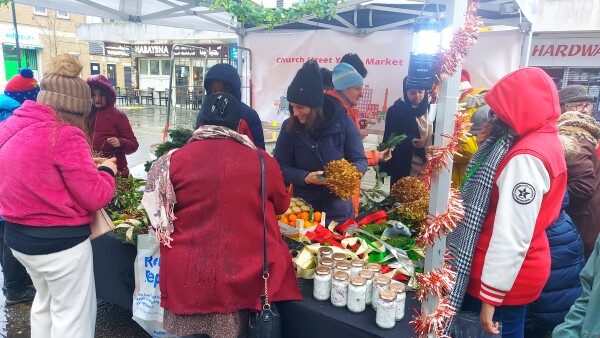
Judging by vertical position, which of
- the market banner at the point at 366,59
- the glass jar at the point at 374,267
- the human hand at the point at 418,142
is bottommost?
the glass jar at the point at 374,267

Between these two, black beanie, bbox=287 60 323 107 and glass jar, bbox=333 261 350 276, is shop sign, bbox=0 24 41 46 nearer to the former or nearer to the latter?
black beanie, bbox=287 60 323 107

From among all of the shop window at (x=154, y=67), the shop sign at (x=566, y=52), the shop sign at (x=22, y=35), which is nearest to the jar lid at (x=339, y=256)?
the shop sign at (x=566, y=52)

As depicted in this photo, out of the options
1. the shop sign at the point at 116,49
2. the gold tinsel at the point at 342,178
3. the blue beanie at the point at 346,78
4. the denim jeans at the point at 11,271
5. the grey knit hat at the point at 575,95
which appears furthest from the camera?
the shop sign at the point at 116,49

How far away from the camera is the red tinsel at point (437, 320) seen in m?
1.60

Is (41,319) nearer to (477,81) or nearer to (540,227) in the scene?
(540,227)

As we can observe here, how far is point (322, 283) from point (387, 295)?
1.13ft

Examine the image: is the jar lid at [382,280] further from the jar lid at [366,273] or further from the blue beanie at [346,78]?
the blue beanie at [346,78]

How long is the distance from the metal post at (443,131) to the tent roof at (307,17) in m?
3.09

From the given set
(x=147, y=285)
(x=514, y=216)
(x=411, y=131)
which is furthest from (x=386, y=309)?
(x=411, y=131)

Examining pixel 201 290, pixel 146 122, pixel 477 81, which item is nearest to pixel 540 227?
pixel 201 290

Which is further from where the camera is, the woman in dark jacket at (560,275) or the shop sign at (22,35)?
the shop sign at (22,35)

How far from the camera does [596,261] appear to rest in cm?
131

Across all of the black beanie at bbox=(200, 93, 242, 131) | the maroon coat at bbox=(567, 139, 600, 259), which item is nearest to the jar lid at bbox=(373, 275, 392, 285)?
the black beanie at bbox=(200, 93, 242, 131)

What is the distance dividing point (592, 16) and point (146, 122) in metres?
14.5
